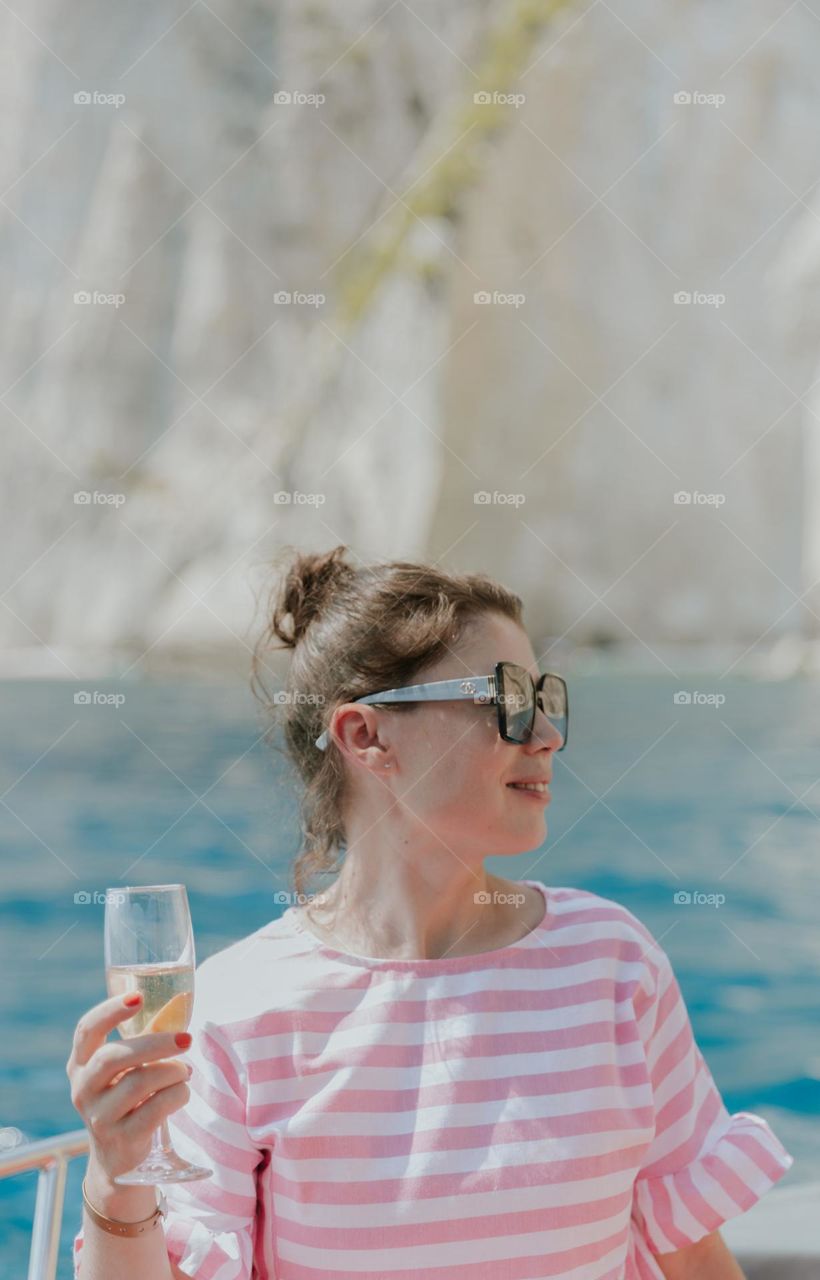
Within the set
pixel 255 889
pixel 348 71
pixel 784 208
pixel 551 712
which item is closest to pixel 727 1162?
pixel 551 712

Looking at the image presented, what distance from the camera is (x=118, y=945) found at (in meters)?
0.69

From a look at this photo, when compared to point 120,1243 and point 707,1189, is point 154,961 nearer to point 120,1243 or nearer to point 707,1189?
point 120,1243

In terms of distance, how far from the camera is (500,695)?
85cm

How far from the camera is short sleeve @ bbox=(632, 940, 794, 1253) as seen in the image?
32.9 inches

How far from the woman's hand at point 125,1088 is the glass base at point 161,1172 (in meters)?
0.01

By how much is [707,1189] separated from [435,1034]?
188 mm

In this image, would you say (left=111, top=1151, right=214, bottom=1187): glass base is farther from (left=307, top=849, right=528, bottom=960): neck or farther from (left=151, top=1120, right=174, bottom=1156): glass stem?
(left=307, top=849, right=528, bottom=960): neck

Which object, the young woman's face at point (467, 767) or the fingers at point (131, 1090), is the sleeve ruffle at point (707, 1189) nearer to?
the young woman's face at point (467, 767)

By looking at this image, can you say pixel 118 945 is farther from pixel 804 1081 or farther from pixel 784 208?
pixel 784 208

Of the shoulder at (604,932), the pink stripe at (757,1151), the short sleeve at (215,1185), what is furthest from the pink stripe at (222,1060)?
the pink stripe at (757,1151)

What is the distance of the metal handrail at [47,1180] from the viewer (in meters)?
0.86

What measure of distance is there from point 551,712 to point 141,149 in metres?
16.7

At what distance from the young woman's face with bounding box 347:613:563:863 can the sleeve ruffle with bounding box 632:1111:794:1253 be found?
0.70 ft

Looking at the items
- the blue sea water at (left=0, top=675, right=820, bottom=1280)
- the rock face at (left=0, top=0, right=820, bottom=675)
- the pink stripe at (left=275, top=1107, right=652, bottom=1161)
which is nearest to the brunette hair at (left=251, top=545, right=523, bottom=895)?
A: the pink stripe at (left=275, top=1107, right=652, bottom=1161)
